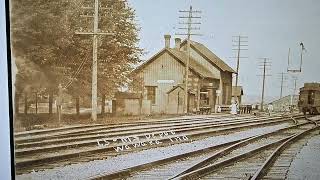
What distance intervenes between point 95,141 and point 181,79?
833 mm

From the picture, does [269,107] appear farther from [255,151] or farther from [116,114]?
[116,114]

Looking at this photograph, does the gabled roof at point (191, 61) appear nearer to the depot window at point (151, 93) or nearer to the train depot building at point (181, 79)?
the train depot building at point (181, 79)

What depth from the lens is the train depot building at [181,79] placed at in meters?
2.91

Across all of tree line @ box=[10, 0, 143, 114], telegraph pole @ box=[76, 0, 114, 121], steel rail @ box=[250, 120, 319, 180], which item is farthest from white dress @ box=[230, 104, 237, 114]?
telegraph pole @ box=[76, 0, 114, 121]

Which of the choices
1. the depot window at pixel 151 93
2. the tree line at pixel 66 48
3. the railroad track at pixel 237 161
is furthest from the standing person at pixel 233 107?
the tree line at pixel 66 48

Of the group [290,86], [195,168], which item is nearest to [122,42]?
[195,168]

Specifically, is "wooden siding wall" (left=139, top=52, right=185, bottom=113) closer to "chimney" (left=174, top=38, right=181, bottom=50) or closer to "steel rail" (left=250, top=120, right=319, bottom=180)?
"chimney" (left=174, top=38, right=181, bottom=50)

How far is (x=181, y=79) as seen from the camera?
9.77 ft

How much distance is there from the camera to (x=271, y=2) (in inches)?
113

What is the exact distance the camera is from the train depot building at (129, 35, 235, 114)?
2912 mm

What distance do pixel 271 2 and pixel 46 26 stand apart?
1.74m

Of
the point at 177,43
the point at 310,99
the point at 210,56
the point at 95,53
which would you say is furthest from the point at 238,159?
the point at 95,53

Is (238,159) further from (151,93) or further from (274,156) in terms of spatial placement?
(151,93)

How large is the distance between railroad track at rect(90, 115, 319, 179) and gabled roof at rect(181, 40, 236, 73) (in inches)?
22.8
